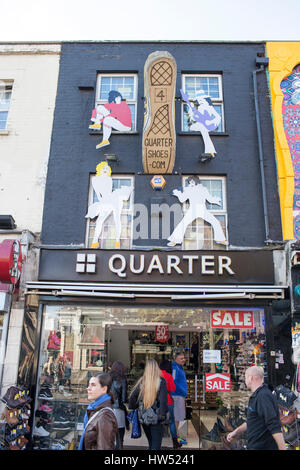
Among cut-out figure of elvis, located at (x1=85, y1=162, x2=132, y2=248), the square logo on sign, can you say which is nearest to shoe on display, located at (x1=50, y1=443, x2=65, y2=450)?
the square logo on sign

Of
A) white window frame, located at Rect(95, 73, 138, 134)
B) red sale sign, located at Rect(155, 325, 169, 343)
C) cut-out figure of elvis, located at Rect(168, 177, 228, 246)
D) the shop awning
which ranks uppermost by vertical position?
white window frame, located at Rect(95, 73, 138, 134)

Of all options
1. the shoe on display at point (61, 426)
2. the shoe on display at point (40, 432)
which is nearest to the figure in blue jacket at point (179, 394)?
the shoe on display at point (61, 426)

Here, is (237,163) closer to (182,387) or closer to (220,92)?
(220,92)

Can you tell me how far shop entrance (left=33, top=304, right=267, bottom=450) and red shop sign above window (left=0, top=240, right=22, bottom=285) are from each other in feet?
3.94

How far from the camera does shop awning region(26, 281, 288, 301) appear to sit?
8.00 meters

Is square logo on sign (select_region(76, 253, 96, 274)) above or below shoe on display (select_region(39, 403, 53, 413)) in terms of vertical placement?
above

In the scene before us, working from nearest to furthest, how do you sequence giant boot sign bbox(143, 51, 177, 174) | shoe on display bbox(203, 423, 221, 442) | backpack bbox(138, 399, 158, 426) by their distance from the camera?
backpack bbox(138, 399, 158, 426) → shoe on display bbox(203, 423, 221, 442) → giant boot sign bbox(143, 51, 177, 174)

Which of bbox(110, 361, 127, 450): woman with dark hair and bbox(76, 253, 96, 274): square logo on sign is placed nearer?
bbox(110, 361, 127, 450): woman with dark hair

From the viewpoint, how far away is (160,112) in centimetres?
880

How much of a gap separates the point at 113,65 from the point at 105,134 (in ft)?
7.45

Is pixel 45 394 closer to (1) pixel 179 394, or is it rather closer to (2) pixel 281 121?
(1) pixel 179 394

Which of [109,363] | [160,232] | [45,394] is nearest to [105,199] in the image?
[160,232]

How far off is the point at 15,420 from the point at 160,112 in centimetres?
714

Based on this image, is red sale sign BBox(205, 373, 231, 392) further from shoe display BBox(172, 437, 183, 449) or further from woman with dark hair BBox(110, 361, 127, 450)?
woman with dark hair BBox(110, 361, 127, 450)
